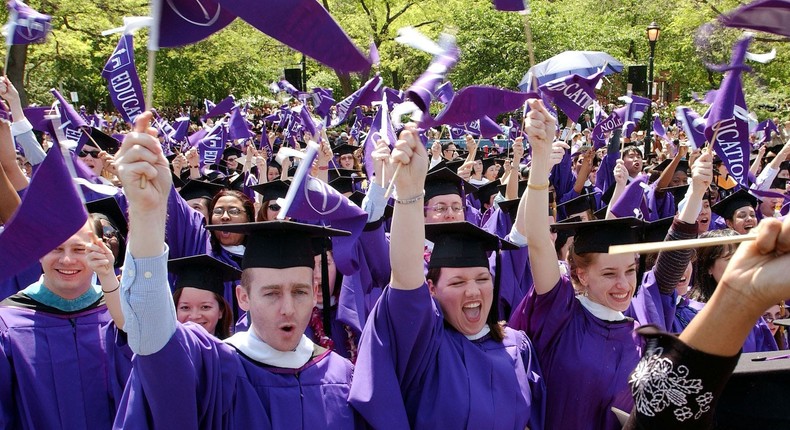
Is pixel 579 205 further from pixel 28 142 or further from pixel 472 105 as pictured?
pixel 28 142

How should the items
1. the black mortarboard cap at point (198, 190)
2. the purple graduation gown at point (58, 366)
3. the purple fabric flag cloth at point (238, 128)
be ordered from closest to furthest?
the purple graduation gown at point (58, 366) → the black mortarboard cap at point (198, 190) → the purple fabric flag cloth at point (238, 128)

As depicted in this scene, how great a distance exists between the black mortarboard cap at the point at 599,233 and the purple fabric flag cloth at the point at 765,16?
2066mm

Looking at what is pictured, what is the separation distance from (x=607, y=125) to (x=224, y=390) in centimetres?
917

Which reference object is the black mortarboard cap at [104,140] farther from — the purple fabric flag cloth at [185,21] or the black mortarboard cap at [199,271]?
the purple fabric flag cloth at [185,21]

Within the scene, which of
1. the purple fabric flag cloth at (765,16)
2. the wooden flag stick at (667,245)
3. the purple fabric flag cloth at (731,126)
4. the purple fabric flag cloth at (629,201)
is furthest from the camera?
the purple fabric flag cloth at (629,201)

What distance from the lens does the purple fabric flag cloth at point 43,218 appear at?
2.48m

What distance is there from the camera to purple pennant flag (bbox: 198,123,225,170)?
11.0m

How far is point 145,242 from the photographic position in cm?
235

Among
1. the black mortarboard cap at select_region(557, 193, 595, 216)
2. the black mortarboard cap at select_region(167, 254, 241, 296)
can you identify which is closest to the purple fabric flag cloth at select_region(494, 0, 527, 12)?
the black mortarboard cap at select_region(167, 254, 241, 296)

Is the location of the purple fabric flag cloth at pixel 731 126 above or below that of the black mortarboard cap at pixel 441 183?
above

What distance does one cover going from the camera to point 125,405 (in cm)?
266

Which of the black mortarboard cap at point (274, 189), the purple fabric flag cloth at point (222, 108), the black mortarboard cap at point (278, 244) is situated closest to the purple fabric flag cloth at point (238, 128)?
the purple fabric flag cloth at point (222, 108)

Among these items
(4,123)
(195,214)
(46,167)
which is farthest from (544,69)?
(46,167)

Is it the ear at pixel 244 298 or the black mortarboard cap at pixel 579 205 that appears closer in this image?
the ear at pixel 244 298
